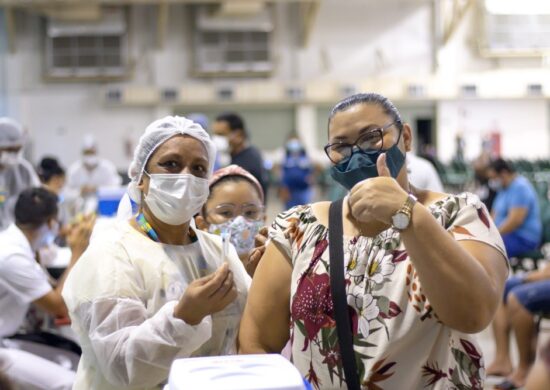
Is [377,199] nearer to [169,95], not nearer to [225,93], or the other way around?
[225,93]

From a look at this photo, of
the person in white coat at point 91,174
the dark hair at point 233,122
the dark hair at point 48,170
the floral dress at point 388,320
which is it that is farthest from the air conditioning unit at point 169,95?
the floral dress at point 388,320

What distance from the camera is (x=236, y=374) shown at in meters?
1.28

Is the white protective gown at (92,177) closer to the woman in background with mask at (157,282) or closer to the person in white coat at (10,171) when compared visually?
the person in white coat at (10,171)

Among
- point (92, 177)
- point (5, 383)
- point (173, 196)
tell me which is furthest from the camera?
point (92, 177)

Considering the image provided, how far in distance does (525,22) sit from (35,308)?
16.9 metres

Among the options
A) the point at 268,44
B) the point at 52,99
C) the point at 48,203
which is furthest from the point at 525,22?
the point at 48,203

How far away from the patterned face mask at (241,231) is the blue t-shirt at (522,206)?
162 inches

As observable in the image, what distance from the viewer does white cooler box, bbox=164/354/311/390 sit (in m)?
1.25

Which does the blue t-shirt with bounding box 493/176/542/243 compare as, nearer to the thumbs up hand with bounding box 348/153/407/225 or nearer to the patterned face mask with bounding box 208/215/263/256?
the patterned face mask with bounding box 208/215/263/256

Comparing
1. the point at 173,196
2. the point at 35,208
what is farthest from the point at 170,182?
the point at 35,208

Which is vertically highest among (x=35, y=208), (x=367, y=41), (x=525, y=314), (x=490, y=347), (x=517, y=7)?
(x=517, y=7)

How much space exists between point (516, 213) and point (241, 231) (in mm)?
4115

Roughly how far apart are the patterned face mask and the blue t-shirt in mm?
4126

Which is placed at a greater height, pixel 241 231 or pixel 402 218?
pixel 402 218
